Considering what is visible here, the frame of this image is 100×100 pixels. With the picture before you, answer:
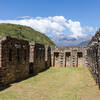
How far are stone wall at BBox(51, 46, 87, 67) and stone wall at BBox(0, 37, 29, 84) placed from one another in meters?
11.5

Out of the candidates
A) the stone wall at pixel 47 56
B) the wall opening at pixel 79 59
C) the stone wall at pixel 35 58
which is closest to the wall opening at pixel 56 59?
the stone wall at pixel 47 56

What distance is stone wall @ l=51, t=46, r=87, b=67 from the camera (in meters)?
26.6

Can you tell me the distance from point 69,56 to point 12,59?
15018mm

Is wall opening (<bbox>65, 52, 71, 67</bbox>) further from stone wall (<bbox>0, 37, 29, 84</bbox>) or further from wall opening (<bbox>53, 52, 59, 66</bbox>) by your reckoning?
stone wall (<bbox>0, 37, 29, 84</bbox>)

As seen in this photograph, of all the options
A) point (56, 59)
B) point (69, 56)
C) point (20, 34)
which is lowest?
point (56, 59)

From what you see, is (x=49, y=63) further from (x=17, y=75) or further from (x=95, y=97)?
(x=95, y=97)

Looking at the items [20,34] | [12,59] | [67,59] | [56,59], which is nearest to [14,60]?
[12,59]

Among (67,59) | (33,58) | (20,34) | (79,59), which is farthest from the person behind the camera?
(20,34)

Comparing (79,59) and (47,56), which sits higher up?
(47,56)

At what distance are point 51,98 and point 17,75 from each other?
19.4ft

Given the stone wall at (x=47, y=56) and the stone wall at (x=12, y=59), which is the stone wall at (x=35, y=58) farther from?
the stone wall at (x=47, y=56)

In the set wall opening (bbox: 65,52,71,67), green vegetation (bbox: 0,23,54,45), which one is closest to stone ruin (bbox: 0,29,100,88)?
wall opening (bbox: 65,52,71,67)

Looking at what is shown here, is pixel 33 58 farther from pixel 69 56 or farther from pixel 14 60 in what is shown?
pixel 69 56

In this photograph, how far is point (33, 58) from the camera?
61.9 ft
